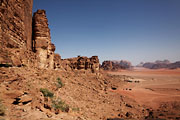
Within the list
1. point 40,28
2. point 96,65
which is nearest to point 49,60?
point 40,28


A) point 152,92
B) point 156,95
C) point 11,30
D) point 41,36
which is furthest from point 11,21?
point 152,92

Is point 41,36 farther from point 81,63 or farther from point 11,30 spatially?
point 81,63

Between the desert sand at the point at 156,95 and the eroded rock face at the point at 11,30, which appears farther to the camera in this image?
the desert sand at the point at 156,95

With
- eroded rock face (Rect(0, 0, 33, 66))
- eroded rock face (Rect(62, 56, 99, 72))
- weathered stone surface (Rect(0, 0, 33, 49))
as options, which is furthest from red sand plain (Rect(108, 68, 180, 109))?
weathered stone surface (Rect(0, 0, 33, 49))

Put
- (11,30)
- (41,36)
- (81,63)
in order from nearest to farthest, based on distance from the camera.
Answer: (11,30)
(41,36)
(81,63)

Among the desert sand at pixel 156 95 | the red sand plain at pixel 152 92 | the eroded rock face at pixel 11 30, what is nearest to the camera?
the eroded rock face at pixel 11 30

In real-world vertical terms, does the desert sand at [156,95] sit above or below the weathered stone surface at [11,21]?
below

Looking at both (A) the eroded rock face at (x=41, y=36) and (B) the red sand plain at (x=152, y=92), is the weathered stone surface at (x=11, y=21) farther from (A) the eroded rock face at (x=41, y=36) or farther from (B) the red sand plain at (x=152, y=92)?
(B) the red sand plain at (x=152, y=92)

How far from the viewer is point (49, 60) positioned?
44.9 ft

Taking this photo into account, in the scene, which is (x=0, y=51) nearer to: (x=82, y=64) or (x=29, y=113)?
(x=29, y=113)

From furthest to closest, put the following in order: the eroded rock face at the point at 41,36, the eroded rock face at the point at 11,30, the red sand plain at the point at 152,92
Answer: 1. the red sand plain at the point at 152,92
2. the eroded rock face at the point at 41,36
3. the eroded rock face at the point at 11,30

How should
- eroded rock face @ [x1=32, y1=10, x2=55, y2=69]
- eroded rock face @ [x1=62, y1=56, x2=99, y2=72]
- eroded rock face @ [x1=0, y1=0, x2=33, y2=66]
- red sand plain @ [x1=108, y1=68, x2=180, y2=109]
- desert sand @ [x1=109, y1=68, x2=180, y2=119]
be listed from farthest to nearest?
eroded rock face @ [x1=62, y1=56, x2=99, y2=72] → red sand plain @ [x1=108, y1=68, x2=180, y2=109] → desert sand @ [x1=109, y1=68, x2=180, y2=119] → eroded rock face @ [x1=32, y1=10, x2=55, y2=69] → eroded rock face @ [x1=0, y1=0, x2=33, y2=66]

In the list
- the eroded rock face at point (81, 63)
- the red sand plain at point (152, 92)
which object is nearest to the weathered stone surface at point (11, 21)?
the red sand plain at point (152, 92)

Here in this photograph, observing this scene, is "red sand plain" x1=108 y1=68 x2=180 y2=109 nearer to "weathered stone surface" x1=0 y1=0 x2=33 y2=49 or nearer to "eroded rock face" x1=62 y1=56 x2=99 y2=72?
"eroded rock face" x1=62 y1=56 x2=99 y2=72
